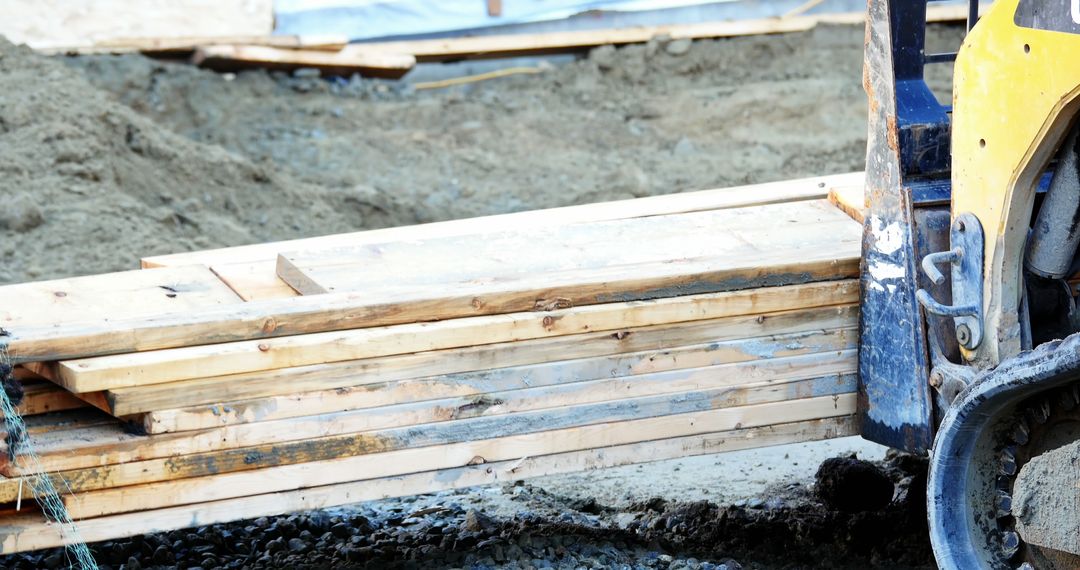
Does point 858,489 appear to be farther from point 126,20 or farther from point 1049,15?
point 126,20

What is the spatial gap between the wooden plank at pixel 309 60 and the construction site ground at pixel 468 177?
0.12 m

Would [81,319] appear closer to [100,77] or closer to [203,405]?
[203,405]

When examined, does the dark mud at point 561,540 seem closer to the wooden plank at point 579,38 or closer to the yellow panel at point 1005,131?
the yellow panel at point 1005,131

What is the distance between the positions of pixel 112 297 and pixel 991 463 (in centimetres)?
231

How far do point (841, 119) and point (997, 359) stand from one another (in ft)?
23.7

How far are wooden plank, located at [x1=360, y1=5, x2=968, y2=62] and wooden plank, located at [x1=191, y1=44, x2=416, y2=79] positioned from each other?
16cm

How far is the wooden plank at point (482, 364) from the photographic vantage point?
3.13m

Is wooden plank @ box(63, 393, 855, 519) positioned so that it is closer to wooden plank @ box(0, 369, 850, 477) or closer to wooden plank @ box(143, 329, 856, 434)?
wooden plank @ box(0, 369, 850, 477)

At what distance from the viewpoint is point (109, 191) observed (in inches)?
294

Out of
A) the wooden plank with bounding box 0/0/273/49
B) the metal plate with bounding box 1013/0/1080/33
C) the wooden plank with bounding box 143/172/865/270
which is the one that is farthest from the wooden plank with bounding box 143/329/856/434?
the wooden plank with bounding box 0/0/273/49

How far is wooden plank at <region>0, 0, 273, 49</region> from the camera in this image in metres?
9.80

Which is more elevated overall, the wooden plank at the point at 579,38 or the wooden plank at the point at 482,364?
the wooden plank at the point at 482,364

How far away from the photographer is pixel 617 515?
4441mm

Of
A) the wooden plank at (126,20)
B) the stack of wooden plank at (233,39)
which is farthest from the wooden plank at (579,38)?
the wooden plank at (126,20)
